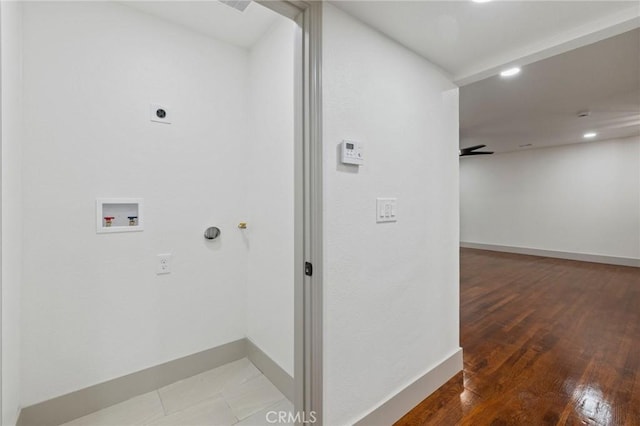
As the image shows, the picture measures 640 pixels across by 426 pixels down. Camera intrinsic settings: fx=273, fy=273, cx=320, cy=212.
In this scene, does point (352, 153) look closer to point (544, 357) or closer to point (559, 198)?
point (544, 357)

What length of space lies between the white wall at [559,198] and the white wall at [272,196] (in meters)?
7.36

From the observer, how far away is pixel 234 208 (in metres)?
2.24

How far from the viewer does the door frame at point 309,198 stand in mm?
1302

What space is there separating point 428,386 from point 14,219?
101 inches

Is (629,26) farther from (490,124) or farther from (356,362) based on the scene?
(490,124)

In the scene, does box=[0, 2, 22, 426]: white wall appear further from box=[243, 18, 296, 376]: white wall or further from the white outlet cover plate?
box=[243, 18, 296, 376]: white wall

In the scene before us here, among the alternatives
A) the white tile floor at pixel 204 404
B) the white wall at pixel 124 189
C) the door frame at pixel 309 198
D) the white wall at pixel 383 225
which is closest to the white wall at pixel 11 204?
the white wall at pixel 124 189

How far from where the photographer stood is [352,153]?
4.61 ft

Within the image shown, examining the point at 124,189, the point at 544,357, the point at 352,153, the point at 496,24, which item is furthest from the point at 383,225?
the point at 544,357

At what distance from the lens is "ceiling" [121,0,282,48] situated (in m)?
1.78

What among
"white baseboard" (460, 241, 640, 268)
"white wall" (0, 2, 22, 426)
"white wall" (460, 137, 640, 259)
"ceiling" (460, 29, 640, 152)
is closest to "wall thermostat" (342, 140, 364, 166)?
"white wall" (0, 2, 22, 426)

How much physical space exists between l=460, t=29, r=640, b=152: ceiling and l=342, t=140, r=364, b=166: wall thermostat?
2281 millimetres

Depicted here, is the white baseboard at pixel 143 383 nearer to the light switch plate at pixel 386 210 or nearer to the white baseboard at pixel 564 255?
the light switch plate at pixel 386 210

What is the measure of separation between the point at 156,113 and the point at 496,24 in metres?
2.15
